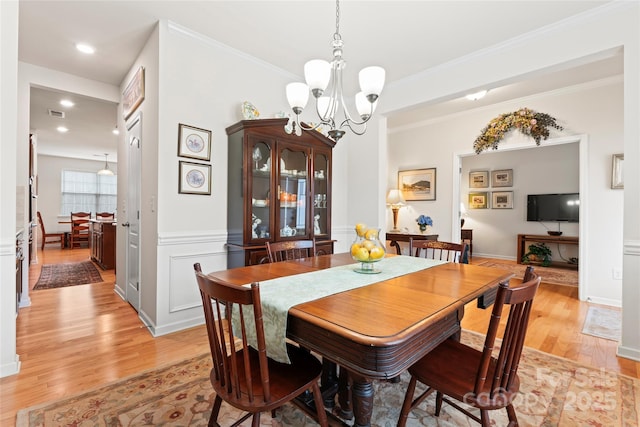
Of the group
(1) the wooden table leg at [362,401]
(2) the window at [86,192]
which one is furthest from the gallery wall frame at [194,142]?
(2) the window at [86,192]

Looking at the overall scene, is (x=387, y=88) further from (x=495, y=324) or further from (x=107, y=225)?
(x=107, y=225)

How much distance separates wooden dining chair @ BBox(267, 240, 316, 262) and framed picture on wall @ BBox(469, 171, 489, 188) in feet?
19.4

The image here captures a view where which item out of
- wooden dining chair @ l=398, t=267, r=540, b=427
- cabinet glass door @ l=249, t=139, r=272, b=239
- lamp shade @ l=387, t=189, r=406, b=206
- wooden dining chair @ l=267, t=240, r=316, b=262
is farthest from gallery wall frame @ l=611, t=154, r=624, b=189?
cabinet glass door @ l=249, t=139, r=272, b=239

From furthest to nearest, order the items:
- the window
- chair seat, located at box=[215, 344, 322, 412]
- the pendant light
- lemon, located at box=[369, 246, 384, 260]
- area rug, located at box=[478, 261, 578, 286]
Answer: the window → the pendant light → area rug, located at box=[478, 261, 578, 286] → lemon, located at box=[369, 246, 384, 260] → chair seat, located at box=[215, 344, 322, 412]

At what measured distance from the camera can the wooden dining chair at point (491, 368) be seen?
1.02 m

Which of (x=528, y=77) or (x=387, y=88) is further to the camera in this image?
(x=387, y=88)

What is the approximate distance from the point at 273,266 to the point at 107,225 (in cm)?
476

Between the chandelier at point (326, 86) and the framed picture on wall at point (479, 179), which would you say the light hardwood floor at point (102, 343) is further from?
the framed picture on wall at point (479, 179)

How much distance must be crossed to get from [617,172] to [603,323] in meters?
1.74

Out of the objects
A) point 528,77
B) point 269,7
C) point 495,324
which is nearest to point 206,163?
point 269,7

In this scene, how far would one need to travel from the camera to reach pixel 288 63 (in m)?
3.31

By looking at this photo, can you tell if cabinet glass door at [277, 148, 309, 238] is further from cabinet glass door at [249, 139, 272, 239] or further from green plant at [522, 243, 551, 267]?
green plant at [522, 243, 551, 267]

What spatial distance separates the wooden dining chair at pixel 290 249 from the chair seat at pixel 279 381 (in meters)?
0.89

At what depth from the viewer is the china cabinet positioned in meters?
2.79
